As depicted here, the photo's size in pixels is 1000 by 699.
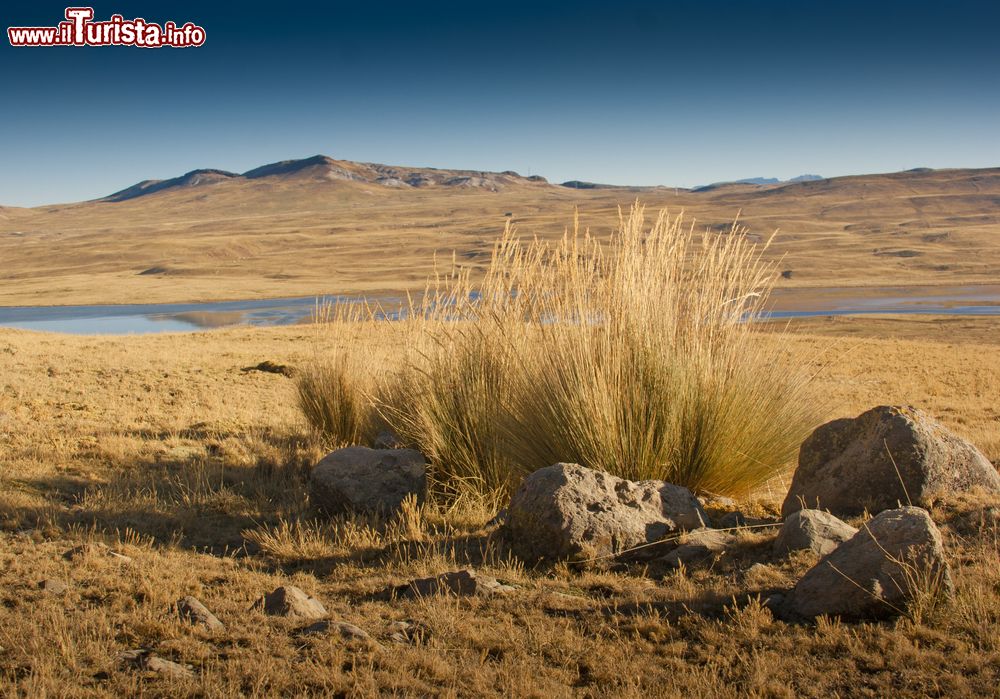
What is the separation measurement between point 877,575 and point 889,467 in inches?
59.0

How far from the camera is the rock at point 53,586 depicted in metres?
3.77

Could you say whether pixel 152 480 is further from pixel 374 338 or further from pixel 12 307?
pixel 12 307

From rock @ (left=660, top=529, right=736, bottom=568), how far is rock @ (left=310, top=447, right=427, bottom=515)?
191 centimetres

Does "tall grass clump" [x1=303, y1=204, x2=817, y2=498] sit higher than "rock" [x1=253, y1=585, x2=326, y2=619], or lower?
higher

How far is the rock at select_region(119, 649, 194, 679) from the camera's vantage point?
2.96 metres

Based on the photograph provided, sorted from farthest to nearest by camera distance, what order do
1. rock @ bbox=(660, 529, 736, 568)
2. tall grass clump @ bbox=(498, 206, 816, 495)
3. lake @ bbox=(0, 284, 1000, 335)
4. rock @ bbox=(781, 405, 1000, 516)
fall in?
1. lake @ bbox=(0, 284, 1000, 335)
2. tall grass clump @ bbox=(498, 206, 816, 495)
3. rock @ bbox=(781, 405, 1000, 516)
4. rock @ bbox=(660, 529, 736, 568)

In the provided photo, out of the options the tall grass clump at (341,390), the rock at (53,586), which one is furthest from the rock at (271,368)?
the rock at (53,586)

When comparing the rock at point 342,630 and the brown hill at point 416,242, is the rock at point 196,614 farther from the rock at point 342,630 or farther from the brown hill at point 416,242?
the brown hill at point 416,242

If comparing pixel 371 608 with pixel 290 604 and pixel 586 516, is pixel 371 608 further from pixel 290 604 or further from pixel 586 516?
pixel 586 516

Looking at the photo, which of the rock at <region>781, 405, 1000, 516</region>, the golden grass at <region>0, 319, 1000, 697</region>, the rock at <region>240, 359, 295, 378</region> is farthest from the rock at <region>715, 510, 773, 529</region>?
the rock at <region>240, 359, 295, 378</region>

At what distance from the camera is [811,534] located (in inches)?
157

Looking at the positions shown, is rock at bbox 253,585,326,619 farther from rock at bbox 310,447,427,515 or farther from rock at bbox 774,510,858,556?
rock at bbox 774,510,858,556

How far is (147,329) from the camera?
33500 mm

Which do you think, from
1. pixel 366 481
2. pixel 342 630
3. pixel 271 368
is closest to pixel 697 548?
pixel 342 630
